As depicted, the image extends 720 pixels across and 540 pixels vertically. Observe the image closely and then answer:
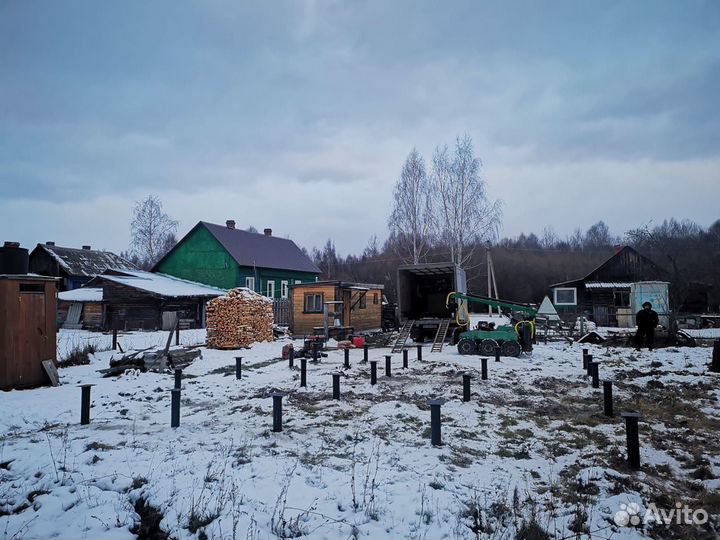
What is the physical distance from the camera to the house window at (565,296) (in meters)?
38.3

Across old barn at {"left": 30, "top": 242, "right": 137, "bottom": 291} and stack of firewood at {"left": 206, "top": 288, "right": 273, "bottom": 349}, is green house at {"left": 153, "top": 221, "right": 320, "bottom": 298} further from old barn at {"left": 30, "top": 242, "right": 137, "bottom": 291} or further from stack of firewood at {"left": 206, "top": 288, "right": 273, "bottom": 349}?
stack of firewood at {"left": 206, "top": 288, "right": 273, "bottom": 349}

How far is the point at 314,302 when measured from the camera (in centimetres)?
2420

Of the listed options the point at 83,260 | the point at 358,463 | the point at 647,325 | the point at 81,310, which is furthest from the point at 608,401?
the point at 83,260

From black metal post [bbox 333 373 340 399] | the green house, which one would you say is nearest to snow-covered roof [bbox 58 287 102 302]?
the green house

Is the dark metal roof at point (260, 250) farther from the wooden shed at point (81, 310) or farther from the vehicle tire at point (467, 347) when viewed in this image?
the vehicle tire at point (467, 347)

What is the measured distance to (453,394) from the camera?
9.23 meters

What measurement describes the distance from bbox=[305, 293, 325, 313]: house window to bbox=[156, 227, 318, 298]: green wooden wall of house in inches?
424

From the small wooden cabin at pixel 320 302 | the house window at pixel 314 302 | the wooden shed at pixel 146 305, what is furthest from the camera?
the wooden shed at pixel 146 305

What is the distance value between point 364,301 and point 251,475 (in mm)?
21411

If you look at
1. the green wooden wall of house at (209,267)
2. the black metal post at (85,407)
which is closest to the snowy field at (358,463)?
the black metal post at (85,407)

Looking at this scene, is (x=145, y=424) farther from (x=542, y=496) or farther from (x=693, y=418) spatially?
(x=693, y=418)

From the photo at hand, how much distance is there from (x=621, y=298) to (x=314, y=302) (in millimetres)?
26794

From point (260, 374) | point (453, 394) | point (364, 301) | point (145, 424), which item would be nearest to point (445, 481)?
point (453, 394)

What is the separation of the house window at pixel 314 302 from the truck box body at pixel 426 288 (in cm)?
550
